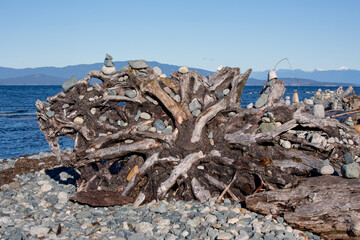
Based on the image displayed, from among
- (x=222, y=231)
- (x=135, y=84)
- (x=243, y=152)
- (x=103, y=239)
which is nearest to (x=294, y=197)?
(x=222, y=231)

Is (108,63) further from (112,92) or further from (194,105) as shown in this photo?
(194,105)

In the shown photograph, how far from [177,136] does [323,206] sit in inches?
155

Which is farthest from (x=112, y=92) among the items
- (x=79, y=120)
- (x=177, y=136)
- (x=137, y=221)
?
(x=137, y=221)

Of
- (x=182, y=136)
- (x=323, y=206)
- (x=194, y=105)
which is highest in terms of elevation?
(x=194, y=105)

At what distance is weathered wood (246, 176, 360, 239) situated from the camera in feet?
20.6

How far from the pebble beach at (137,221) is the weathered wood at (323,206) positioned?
0.20 metres

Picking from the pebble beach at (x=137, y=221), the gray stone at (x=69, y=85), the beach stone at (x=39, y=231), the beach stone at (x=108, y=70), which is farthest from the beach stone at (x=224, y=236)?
the gray stone at (x=69, y=85)

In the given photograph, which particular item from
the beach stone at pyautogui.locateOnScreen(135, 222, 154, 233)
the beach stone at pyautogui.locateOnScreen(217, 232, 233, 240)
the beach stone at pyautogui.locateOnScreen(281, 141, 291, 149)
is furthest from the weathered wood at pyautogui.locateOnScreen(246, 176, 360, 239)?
the beach stone at pyautogui.locateOnScreen(135, 222, 154, 233)

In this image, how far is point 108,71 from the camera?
10273 millimetres

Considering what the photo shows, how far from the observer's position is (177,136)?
9.19 m

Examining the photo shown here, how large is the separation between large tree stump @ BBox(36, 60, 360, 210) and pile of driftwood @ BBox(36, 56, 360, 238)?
2cm

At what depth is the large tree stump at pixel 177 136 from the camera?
841 cm

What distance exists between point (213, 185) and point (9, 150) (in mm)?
16581

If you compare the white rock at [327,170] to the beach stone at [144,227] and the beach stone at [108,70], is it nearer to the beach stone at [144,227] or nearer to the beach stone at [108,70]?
the beach stone at [144,227]
